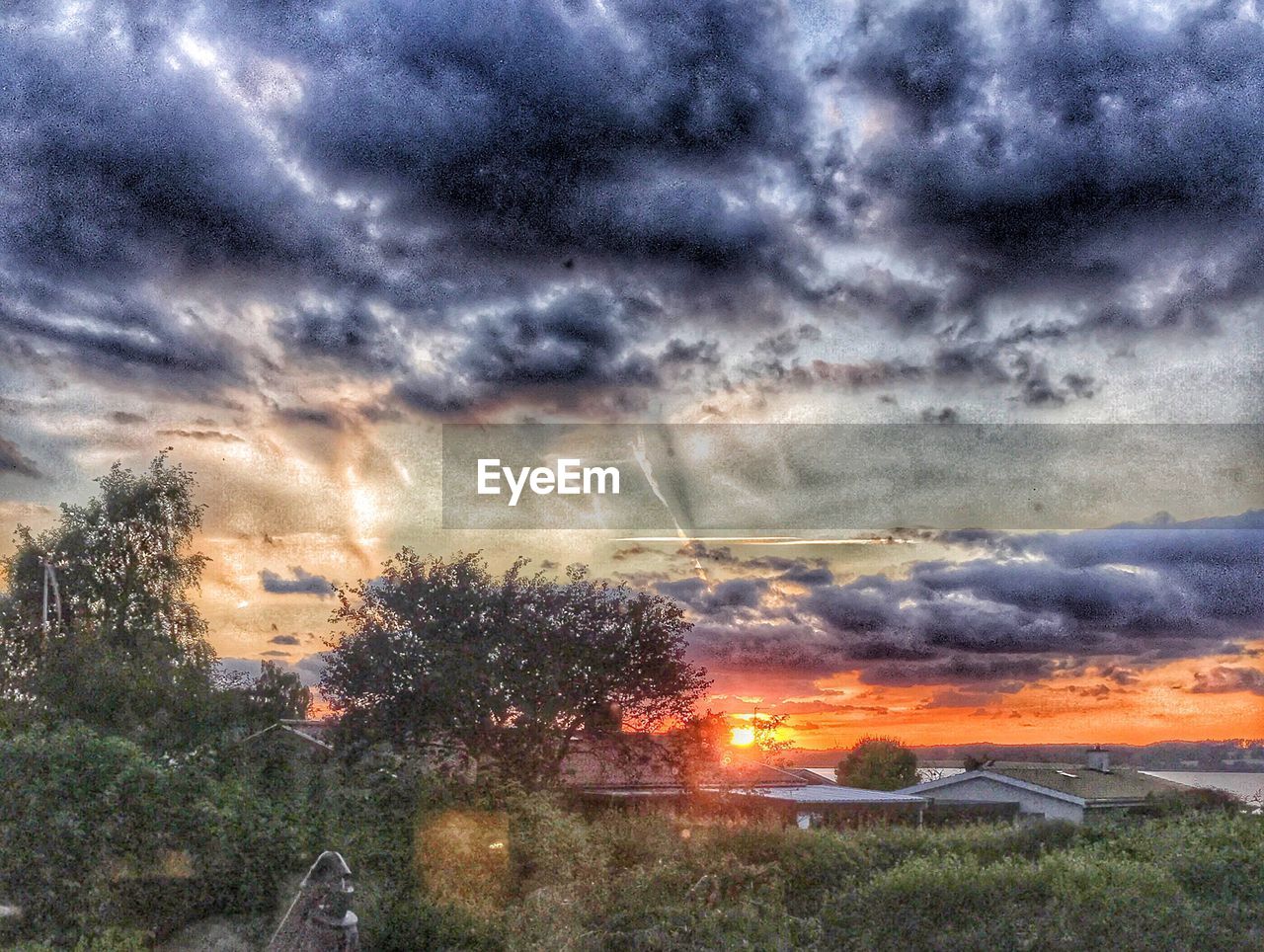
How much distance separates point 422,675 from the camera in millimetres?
18297

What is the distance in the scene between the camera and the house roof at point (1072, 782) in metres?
24.8

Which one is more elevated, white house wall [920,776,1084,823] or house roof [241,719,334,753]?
house roof [241,719,334,753]

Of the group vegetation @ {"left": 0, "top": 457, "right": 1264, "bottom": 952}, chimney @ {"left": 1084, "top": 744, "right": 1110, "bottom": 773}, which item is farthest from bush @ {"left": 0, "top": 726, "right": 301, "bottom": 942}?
chimney @ {"left": 1084, "top": 744, "right": 1110, "bottom": 773}

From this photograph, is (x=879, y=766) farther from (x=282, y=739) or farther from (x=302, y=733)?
(x=282, y=739)

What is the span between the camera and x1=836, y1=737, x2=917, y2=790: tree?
A: 3238 centimetres

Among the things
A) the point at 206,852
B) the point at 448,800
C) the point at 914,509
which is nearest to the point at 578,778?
the point at 448,800

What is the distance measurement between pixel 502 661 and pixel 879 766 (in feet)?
58.5

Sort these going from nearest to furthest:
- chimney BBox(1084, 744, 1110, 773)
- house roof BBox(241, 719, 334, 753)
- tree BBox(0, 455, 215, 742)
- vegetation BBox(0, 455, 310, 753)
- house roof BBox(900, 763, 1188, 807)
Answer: house roof BBox(241, 719, 334, 753) < vegetation BBox(0, 455, 310, 753) < tree BBox(0, 455, 215, 742) < house roof BBox(900, 763, 1188, 807) < chimney BBox(1084, 744, 1110, 773)

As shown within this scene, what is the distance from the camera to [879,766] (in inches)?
1287

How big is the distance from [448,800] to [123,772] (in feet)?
12.0

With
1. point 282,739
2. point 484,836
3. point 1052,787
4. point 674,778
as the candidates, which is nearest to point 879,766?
point 1052,787

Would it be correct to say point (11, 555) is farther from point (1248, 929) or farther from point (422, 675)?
point (1248, 929)

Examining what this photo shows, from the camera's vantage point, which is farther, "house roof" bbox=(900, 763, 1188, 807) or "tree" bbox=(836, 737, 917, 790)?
"tree" bbox=(836, 737, 917, 790)

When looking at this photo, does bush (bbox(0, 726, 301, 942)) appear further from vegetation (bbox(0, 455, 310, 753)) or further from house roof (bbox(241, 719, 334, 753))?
vegetation (bbox(0, 455, 310, 753))
